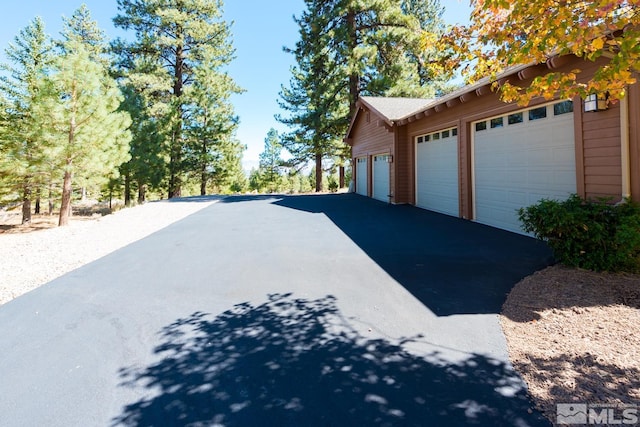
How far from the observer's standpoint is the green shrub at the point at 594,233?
159 inches

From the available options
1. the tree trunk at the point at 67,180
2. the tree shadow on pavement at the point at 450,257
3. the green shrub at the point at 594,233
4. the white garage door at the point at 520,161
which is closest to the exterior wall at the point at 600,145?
the white garage door at the point at 520,161

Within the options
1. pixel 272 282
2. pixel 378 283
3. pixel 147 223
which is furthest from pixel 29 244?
pixel 378 283

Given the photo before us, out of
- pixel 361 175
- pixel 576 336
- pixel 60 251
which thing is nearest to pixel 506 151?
pixel 576 336

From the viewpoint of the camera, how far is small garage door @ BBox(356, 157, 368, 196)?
54.5 feet

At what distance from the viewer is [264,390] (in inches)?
88.4

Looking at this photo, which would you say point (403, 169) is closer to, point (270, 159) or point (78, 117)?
point (78, 117)

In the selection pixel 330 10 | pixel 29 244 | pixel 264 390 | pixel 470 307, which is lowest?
pixel 264 390

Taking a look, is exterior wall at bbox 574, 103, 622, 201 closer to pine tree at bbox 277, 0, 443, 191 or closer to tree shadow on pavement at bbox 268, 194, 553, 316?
tree shadow on pavement at bbox 268, 194, 553, 316

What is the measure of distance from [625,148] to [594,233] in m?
1.51

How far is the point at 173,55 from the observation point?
21375mm

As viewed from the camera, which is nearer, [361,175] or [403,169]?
[403,169]

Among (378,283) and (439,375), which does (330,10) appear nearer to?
(378,283)

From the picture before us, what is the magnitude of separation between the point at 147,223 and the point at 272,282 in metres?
6.98

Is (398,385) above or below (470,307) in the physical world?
below
